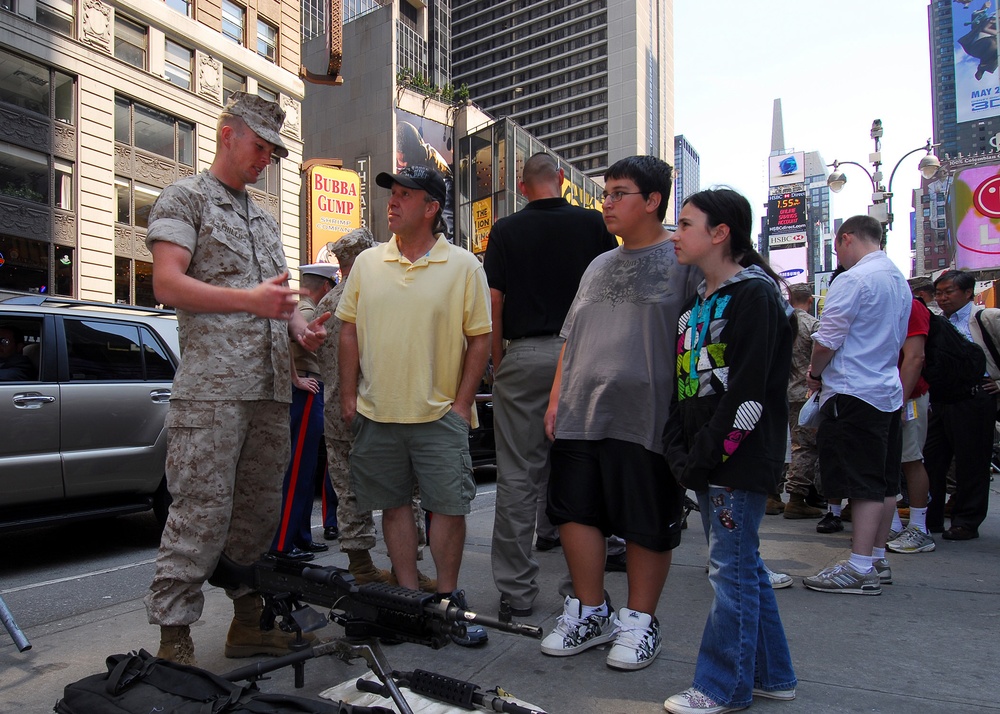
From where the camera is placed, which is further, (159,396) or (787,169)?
(787,169)

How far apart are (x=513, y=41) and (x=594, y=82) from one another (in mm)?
19853

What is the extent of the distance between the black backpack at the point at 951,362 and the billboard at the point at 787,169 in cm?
9047

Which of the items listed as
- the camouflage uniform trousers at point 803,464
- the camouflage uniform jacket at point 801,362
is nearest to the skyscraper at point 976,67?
the camouflage uniform jacket at point 801,362

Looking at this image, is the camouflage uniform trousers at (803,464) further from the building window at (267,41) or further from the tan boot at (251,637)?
the building window at (267,41)

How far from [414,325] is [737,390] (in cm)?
142

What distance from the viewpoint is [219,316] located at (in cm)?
272

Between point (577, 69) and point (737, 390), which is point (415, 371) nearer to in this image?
point (737, 390)

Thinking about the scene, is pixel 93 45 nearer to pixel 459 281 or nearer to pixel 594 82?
pixel 459 281

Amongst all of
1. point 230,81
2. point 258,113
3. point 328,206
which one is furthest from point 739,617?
point 230,81

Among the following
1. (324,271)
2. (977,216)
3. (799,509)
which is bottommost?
(799,509)

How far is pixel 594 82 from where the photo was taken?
123 meters

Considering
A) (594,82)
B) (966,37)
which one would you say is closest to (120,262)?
(966,37)

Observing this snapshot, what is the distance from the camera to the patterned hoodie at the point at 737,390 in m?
2.30

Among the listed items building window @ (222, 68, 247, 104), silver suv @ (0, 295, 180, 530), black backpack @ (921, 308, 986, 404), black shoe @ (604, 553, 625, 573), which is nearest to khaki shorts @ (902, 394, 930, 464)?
black backpack @ (921, 308, 986, 404)
